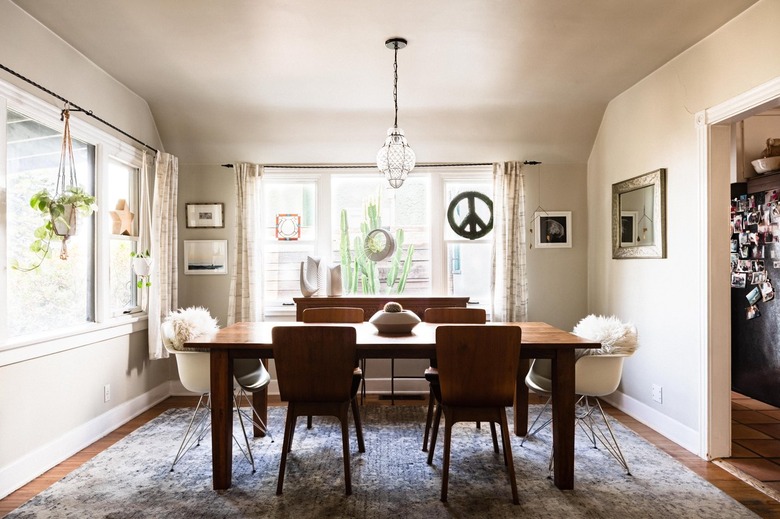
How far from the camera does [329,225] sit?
4.73 m

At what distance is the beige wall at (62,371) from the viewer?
2.58 metres

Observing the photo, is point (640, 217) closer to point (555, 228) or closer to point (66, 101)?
point (555, 228)

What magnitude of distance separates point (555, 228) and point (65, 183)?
3960 mm

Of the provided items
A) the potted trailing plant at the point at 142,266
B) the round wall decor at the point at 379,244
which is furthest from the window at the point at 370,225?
the potted trailing plant at the point at 142,266

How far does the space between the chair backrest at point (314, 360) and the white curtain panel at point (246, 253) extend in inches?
84.1

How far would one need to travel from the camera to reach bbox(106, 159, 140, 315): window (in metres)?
3.71

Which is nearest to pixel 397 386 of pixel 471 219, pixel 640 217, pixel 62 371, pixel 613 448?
pixel 471 219

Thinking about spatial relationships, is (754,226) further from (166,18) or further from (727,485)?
(166,18)

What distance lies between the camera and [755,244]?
13.9ft

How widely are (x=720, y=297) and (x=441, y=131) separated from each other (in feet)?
8.39

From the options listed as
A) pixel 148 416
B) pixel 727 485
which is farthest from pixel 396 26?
pixel 148 416

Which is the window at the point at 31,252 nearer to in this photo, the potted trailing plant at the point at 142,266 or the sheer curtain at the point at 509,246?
the potted trailing plant at the point at 142,266

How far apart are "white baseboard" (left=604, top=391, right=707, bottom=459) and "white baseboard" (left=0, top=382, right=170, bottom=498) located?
12.8 feet

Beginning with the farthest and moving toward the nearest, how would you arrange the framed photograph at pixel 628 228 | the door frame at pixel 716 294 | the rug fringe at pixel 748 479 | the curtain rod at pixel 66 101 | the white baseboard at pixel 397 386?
the white baseboard at pixel 397 386 < the framed photograph at pixel 628 228 < the door frame at pixel 716 294 < the curtain rod at pixel 66 101 < the rug fringe at pixel 748 479
